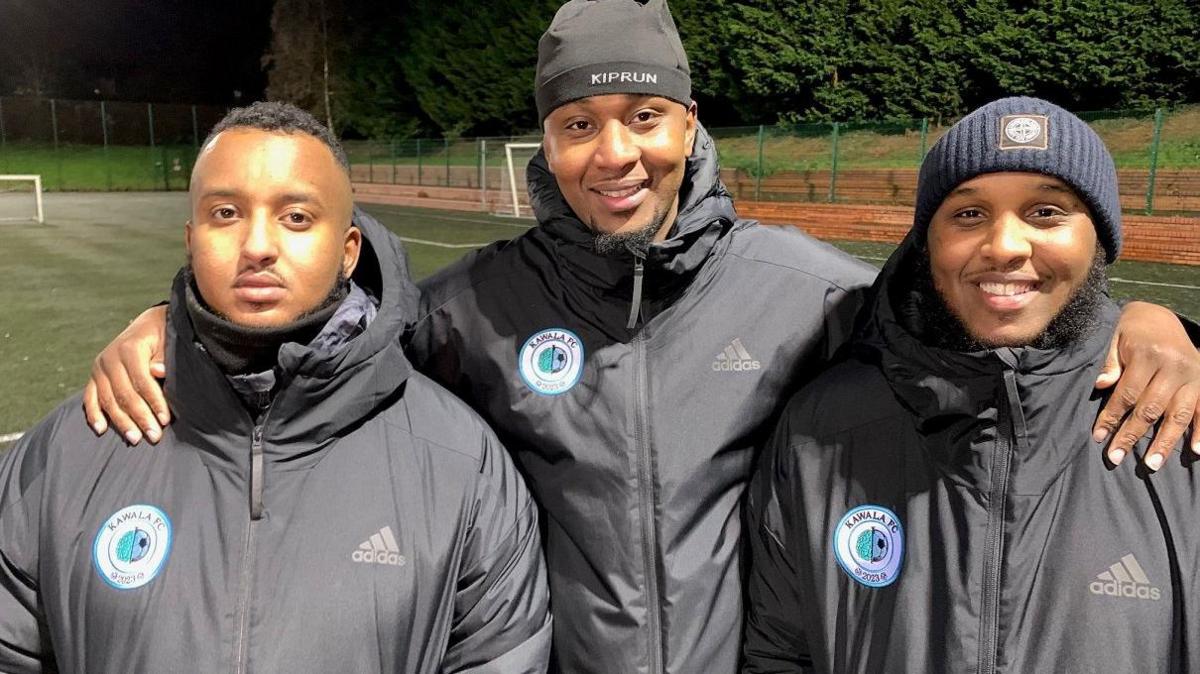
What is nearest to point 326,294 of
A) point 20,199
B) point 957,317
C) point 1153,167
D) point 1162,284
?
point 957,317

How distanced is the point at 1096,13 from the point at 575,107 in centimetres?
2249

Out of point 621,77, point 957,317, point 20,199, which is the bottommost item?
point 957,317

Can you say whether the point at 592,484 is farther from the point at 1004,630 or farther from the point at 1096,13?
the point at 1096,13

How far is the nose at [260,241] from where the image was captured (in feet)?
5.50

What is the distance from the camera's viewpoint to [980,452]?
1.57m

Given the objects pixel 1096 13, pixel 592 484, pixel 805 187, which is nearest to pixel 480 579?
→ pixel 592 484

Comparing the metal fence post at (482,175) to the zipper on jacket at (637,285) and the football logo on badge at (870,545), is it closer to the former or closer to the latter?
the zipper on jacket at (637,285)

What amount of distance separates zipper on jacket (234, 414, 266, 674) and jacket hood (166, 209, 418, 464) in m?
0.02

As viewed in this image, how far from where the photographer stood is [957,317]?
5.52ft

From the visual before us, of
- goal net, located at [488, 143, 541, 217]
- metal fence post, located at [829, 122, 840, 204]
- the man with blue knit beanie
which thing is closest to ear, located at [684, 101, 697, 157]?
the man with blue knit beanie

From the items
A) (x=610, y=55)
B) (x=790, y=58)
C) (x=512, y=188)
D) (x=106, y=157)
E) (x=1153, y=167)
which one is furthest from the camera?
(x=106, y=157)

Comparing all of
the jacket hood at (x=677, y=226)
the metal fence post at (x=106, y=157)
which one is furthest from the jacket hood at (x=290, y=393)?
the metal fence post at (x=106, y=157)

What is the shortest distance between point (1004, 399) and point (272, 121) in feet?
4.91

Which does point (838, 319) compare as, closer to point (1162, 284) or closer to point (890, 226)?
point (1162, 284)
